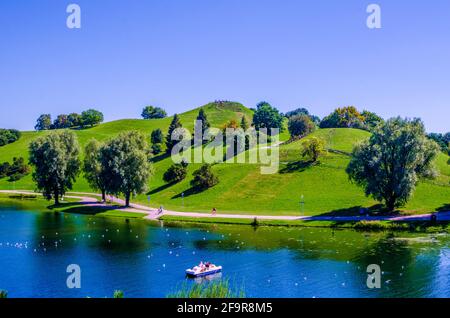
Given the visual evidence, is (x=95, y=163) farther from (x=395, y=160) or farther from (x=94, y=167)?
(x=395, y=160)

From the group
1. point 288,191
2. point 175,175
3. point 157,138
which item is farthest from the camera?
point 157,138

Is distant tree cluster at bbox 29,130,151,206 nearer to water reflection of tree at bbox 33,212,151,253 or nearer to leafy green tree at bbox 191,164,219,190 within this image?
water reflection of tree at bbox 33,212,151,253

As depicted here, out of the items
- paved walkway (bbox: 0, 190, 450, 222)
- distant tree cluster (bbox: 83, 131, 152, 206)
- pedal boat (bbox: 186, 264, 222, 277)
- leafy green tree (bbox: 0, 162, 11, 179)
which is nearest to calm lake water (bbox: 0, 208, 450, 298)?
pedal boat (bbox: 186, 264, 222, 277)

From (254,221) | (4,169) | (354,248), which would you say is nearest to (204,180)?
(254,221)

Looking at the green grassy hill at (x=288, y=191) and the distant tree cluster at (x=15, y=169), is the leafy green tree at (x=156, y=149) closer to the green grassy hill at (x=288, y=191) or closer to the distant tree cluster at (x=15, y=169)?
the green grassy hill at (x=288, y=191)

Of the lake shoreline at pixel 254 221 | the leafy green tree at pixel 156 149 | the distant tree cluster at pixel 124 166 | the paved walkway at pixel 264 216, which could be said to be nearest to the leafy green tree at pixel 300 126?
the leafy green tree at pixel 156 149

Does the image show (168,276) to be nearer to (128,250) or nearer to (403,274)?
(128,250)
